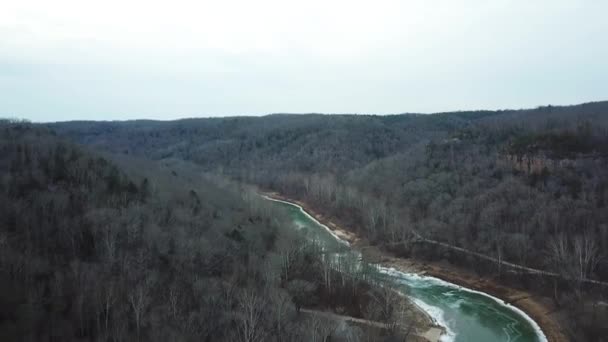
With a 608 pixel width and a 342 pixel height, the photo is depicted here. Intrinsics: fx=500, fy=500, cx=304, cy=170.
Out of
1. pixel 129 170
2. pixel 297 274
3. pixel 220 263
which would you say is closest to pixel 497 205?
pixel 297 274

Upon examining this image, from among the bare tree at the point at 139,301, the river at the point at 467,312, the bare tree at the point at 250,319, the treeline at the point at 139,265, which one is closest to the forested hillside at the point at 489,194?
the river at the point at 467,312

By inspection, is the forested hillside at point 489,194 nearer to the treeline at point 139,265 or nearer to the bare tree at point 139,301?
the treeline at point 139,265

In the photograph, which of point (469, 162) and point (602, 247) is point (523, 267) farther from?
point (469, 162)

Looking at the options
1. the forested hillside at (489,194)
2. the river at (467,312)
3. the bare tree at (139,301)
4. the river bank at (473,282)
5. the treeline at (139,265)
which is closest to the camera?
the bare tree at (139,301)

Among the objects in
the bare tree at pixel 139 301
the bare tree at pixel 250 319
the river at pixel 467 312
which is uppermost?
the bare tree at pixel 139 301

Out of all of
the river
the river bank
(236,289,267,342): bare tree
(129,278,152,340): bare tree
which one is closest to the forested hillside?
the river bank

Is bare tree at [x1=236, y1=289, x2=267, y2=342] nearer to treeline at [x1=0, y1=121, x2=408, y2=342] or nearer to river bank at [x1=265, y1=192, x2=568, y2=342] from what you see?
treeline at [x1=0, y1=121, x2=408, y2=342]

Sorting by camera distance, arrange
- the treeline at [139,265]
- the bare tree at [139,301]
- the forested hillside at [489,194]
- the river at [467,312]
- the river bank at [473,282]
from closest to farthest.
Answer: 1. the bare tree at [139,301]
2. the treeline at [139,265]
3. the river at [467,312]
4. the river bank at [473,282]
5. the forested hillside at [489,194]

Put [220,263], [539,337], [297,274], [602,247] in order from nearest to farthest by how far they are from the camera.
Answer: [539,337] → [220,263] → [297,274] → [602,247]
